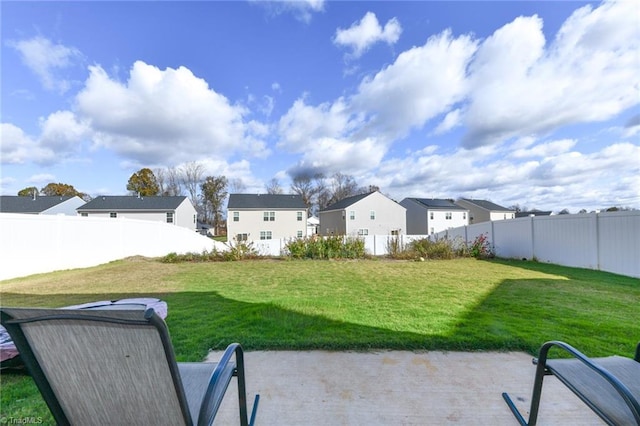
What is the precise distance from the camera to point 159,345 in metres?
1.10

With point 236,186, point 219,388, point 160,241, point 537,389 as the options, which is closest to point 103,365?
point 219,388

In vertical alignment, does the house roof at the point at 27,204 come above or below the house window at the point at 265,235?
above

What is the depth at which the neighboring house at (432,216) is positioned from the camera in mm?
34875

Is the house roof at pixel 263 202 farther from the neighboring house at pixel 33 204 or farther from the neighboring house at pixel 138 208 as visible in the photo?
the neighboring house at pixel 33 204

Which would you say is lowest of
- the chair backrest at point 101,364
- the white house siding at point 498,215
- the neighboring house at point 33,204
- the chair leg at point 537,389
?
the chair leg at point 537,389

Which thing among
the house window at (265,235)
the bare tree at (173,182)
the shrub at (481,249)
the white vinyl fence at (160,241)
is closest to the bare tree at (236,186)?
the bare tree at (173,182)

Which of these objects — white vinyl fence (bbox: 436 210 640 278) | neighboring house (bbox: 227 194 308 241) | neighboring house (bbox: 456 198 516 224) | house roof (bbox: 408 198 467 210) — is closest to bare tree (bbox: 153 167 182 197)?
neighboring house (bbox: 227 194 308 241)

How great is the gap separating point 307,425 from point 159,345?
134cm

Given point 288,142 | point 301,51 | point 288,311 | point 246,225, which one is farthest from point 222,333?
point 246,225

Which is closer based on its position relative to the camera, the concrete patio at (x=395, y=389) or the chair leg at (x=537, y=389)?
the chair leg at (x=537, y=389)

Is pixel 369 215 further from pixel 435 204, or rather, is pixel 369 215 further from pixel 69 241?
pixel 69 241

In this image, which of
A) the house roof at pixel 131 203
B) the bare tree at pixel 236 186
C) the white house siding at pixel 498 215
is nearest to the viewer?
the house roof at pixel 131 203

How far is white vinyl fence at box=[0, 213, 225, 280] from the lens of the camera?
23.6 ft

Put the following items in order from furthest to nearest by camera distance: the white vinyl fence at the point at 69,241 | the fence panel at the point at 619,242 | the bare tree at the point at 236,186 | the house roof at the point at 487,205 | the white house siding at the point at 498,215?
the bare tree at the point at 236,186 < the house roof at the point at 487,205 < the white house siding at the point at 498,215 < the white vinyl fence at the point at 69,241 < the fence panel at the point at 619,242
